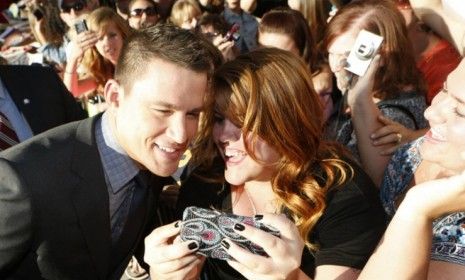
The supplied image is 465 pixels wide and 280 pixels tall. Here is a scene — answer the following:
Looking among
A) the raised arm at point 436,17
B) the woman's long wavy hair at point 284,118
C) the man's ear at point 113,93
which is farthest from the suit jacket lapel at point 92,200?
the raised arm at point 436,17

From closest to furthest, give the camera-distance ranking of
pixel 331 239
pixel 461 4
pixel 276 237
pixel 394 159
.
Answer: pixel 276 237 → pixel 461 4 → pixel 331 239 → pixel 394 159

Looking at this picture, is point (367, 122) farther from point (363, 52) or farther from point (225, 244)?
point (225, 244)

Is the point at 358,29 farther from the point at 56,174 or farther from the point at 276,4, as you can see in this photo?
the point at 276,4

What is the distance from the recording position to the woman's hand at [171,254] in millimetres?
1455

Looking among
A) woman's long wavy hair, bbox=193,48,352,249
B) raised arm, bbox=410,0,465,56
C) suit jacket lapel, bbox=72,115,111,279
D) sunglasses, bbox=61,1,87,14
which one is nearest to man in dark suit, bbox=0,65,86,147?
suit jacket lapel, bbox=72,115,111,279

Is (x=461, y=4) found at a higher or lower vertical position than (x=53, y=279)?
higher

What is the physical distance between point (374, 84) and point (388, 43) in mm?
246

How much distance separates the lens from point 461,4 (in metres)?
1.59

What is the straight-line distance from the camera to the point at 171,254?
4.83 feet

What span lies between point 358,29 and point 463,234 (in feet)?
4.91

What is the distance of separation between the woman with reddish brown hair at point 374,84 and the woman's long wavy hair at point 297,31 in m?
0.72

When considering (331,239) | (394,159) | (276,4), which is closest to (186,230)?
(331,239)

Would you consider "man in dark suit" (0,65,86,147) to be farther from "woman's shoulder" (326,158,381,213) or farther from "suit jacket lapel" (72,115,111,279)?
"woman's shoulder" (326,158,381,213)

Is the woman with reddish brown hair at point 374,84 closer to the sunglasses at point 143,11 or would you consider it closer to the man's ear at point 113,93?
the man's ear at point 113,93
